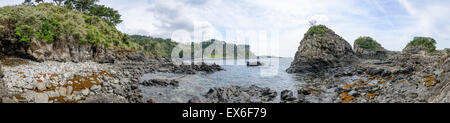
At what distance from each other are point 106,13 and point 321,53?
1920 inches

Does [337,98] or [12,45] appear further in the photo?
[12,45]

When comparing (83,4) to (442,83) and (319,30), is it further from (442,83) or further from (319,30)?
(442,83)

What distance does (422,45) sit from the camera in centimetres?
3625

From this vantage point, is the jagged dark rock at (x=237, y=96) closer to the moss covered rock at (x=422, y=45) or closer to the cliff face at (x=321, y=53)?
the cliff face at (x=321, y=53)

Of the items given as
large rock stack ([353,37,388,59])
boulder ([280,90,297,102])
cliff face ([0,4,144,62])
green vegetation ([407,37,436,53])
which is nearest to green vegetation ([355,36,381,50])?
large rock stack ([353,37,388,59])

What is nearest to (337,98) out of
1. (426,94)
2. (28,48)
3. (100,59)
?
(426,94)

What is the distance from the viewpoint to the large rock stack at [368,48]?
54.4m

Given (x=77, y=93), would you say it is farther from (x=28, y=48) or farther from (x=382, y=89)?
(x=382, y=89)

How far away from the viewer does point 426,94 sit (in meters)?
8.41

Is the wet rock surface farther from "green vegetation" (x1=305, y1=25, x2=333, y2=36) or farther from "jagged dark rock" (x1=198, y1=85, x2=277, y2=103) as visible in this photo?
"green vegetation" (x1=305, y1=25, x2=333, y2=36)

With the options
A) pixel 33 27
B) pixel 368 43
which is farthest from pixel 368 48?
pixel 33 27

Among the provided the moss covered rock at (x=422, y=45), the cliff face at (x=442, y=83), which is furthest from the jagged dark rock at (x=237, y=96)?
the moss covered rock at (x=422, y=45)
